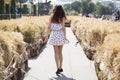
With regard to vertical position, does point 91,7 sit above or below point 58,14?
below

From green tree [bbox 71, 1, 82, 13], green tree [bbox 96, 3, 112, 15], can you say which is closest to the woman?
green tree [bbox 96, 3, 112, 15]

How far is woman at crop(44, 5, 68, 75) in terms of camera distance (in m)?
11.7

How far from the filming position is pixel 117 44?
29.4 ft

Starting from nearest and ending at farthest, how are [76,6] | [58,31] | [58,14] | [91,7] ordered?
[58,14] < [58,31] < [91,7] < [76,6]

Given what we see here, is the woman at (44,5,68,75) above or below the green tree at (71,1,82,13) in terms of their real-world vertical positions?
above

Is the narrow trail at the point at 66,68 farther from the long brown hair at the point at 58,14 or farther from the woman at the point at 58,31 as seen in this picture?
the long brown hair at the point at 58,14

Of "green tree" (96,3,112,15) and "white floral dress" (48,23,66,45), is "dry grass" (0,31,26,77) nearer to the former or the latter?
"white floral dress" (48,23,66,45)

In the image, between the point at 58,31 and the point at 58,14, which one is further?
the point at 58,31

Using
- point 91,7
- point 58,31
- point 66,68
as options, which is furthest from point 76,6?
point 58,31

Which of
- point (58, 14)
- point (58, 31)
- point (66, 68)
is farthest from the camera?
point (66, 68)

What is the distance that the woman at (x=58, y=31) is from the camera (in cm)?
1171

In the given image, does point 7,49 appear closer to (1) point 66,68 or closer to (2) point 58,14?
(2) point 58,14

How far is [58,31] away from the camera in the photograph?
38.9 feet

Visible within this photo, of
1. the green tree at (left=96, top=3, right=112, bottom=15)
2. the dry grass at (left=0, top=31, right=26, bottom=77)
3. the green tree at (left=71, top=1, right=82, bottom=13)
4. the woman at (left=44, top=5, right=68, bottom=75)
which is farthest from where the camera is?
the green tree at (left=71, top=1, right=82, bottom=13)
